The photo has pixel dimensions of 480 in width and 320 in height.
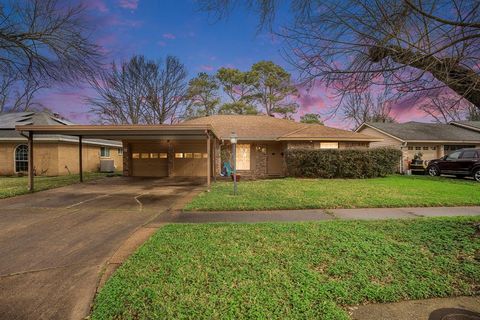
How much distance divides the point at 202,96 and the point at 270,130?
1260 cm

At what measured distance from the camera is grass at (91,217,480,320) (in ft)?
7.98

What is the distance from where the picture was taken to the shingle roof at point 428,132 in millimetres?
18752

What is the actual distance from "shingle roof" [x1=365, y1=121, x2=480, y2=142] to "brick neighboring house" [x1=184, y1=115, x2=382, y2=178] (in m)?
4.80

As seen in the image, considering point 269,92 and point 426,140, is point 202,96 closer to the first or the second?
point 269,92

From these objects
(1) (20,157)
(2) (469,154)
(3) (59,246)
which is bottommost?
(3) (59,246)

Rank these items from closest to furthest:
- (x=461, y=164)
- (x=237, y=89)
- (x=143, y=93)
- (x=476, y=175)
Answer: (x=476, y=175)
(x=461, y=164)
(x=143, y=93)
(x=237, y=89)

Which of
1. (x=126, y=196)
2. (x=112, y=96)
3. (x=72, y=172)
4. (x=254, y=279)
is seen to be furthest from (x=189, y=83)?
(x=254, y=279)

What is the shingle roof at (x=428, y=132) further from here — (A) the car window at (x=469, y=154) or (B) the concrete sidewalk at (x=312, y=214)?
(B) the concrete sidewalk at (x=312, y=214)

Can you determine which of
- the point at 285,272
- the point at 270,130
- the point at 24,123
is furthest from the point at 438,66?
the point at 24,123

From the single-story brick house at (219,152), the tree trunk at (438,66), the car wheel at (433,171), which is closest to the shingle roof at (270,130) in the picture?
the single-story brick house at (219,152)

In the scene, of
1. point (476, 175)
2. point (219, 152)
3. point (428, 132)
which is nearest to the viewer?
point (476, 175)

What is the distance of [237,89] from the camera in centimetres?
2800

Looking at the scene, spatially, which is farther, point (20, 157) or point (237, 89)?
point (237, 89)

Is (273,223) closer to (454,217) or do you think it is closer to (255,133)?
(454,217)
